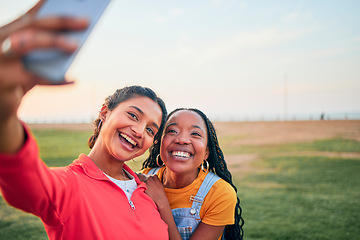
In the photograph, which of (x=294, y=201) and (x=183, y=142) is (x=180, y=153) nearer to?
(x=183, y=142)

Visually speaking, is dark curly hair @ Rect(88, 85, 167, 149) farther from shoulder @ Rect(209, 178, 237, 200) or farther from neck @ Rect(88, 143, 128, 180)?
shoulder @ Rect(209, 178, 237, 200)

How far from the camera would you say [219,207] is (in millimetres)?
2398

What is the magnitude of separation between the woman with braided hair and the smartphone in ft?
5.62

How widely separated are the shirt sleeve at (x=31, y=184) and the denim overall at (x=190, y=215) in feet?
4.36

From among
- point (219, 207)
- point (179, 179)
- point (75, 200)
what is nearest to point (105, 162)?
point (75, 200)

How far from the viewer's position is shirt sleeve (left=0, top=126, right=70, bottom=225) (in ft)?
2.98

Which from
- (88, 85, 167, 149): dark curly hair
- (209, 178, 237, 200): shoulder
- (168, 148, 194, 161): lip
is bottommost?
(209, 178, 237, 200): shoulder

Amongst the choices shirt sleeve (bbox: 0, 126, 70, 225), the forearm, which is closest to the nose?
shirt sleeve (bbox: 0, 126, 70, 225)

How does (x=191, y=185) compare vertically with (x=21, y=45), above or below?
below

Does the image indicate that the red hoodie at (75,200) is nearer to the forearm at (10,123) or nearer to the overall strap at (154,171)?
the forearm at (10,123)

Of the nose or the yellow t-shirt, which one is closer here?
the yellow t-shirt

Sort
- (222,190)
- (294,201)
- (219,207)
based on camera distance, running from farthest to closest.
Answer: (294,201)
(222,190)
(219,207)

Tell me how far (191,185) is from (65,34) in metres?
2.12

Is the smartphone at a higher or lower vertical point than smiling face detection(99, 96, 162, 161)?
higher
